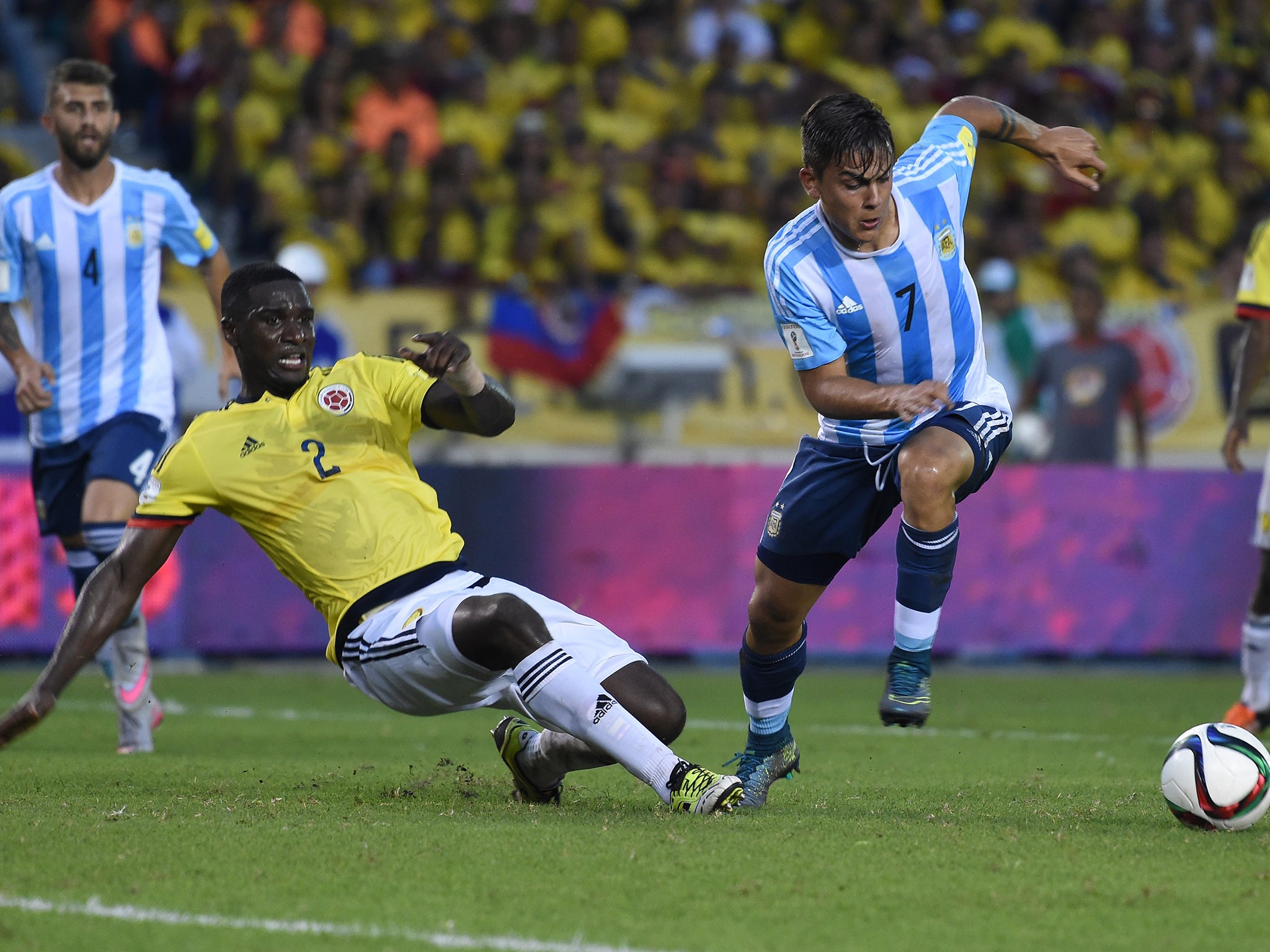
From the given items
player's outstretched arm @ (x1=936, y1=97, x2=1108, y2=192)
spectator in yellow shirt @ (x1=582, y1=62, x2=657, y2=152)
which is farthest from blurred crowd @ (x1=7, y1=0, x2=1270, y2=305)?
player's outstretched arm @ (x1=936, y1=97, x2=1108, y2=192)

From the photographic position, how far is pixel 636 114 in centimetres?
1461

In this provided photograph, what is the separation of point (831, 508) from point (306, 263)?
24.2ft

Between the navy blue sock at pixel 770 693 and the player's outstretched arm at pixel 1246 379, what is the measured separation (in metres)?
2.94

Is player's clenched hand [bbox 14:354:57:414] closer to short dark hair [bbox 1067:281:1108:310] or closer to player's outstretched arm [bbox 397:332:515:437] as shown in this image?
player's outstretched arm [bbox 397:332:515:437]

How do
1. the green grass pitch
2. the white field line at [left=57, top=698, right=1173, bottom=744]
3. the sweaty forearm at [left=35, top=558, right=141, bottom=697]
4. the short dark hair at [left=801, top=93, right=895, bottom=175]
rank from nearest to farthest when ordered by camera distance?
the green grass pitch → the sweaty forearm at [left=35, top=558, right=141, bottom=697] → the short dark hair at [left=801, top=93, right=895, bottom=175] → the white field line at [left=57, top=698, right=1173, bottom=744]

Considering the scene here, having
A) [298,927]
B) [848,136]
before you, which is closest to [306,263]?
[848,136]

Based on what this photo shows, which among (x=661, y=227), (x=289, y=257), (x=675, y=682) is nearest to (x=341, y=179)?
(x=289, y=257)

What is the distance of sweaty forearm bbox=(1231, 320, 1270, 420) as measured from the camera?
7699 mm

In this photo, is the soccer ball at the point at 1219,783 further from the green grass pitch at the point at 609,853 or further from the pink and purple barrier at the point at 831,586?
the pink and purple barrier at the point at 831,586

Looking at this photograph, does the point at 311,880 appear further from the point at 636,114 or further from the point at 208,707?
the point at 636,114

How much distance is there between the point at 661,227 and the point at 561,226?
32.9 inches

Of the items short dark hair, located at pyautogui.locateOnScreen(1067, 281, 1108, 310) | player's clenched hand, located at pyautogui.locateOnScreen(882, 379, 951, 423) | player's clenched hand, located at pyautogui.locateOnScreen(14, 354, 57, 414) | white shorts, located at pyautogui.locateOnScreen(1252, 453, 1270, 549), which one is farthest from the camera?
short dark hair, located at pyautogui.locateOnScreen(1067, 281, 1108, 310)

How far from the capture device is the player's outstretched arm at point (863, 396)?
4777mm

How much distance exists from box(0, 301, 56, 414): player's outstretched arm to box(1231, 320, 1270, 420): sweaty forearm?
17.0 ft
